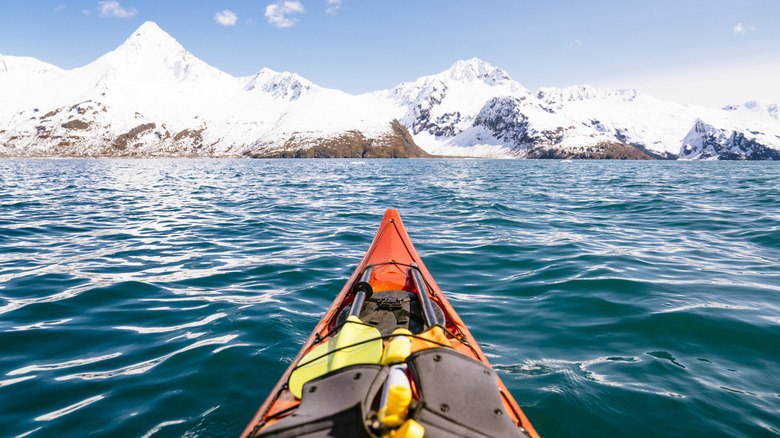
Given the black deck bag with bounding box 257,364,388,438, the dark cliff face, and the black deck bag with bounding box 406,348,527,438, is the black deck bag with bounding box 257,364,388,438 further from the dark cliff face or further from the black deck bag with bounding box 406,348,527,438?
the dark cliff face

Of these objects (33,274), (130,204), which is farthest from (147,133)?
(33,274)

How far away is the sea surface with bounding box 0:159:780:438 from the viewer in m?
3.79

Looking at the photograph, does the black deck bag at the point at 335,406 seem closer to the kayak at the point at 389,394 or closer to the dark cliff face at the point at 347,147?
the kayak at the point at 389,394

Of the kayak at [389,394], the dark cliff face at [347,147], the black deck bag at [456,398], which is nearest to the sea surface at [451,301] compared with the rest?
the kayak at [389,394]

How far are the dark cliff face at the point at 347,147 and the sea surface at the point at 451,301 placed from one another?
148 m

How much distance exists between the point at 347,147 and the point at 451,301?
162m

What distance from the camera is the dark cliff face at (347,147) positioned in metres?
157

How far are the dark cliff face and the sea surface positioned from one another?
486ft

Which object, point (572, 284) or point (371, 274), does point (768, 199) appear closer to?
point (572, 284)

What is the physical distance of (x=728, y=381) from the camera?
4.12m

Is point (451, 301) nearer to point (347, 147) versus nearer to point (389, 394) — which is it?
point (389, 394)

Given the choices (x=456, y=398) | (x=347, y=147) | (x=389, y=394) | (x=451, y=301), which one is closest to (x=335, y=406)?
(x=389, y=394)

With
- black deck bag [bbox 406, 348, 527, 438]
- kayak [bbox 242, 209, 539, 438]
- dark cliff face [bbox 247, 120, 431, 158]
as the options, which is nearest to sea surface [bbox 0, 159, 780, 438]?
kayak [bbox 242, 209, 539, 438]

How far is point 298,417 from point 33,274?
8675mm
